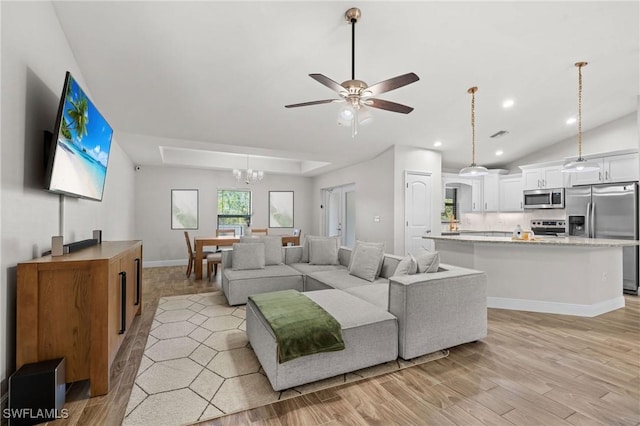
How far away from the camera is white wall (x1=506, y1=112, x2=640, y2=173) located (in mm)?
5066

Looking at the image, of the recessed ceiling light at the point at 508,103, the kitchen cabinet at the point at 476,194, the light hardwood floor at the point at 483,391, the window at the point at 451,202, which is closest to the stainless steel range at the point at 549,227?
the kitchen cabinet at the point at 476,194

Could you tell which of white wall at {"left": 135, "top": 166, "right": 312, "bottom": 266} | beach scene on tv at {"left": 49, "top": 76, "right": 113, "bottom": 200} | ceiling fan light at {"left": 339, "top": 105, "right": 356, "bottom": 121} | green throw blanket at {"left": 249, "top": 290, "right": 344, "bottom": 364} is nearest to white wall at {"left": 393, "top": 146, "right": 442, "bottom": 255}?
ceiling fan light at {"left": 339, "top": 105, "right": 356, "bottom": 121}

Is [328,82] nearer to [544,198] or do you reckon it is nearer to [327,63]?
[327,63]

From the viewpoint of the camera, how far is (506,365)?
241 centimetres

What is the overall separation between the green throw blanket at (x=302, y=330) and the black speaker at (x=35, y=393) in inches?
50.4

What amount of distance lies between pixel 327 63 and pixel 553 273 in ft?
12.5

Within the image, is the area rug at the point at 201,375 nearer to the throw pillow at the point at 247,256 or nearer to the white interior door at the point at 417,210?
the throw pillow at the point at 247,256

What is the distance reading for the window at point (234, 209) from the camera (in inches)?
310

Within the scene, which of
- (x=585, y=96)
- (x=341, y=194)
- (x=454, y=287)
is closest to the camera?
(x=454, y=287)

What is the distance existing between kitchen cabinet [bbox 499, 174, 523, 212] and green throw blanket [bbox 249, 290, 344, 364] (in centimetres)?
624

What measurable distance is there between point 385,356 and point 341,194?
19.6 ft

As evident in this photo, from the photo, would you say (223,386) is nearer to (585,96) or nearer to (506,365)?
(506,365)

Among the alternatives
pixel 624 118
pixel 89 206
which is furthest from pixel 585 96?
pixel 89 206

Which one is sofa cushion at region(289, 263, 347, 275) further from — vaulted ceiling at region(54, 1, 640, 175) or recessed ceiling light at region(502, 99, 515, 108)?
recessed ceiling light at region(502, 99, 515, 108)
